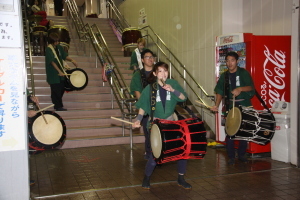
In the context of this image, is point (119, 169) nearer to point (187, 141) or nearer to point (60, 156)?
point (60, 156)

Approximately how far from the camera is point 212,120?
7.77 meters

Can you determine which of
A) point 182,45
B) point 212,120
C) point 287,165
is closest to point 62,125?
point 287,165

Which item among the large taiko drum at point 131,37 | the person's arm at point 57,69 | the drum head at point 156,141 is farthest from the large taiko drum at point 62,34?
the drum head at point 156,141

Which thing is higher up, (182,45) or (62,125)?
(182,45)

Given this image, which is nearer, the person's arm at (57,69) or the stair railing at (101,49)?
the person's arm at (57,69)

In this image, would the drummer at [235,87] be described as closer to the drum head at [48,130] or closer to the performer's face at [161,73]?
the performer's face at [161,73]

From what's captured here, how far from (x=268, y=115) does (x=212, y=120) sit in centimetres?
259

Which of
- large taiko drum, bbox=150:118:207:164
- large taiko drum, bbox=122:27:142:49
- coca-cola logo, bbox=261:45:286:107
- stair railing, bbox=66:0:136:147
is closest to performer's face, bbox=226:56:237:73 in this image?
coca-cola logo, bbox=261:45:286:107

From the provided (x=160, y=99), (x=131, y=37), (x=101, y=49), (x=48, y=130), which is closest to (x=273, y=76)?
(x=160, y=99)

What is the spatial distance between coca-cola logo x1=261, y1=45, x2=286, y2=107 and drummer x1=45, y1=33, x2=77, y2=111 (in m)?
4.14

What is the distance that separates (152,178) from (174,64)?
5.35 m

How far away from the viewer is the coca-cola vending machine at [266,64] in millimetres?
5711

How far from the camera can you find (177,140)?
3709 millimetres

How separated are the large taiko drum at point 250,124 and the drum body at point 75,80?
12.9 feet
